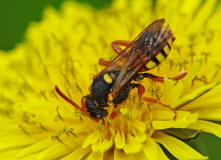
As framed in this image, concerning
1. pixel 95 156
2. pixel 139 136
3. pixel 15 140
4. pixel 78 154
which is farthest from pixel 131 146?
pixel 15 140

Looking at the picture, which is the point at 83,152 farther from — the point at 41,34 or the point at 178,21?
the point at 41,34

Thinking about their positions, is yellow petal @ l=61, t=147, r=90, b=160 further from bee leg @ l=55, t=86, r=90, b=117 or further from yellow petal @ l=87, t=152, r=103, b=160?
bee leg @ l=55, t=86, r=90, b=117

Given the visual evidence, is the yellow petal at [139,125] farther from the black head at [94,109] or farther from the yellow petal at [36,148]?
the yellow petal at [36,148]

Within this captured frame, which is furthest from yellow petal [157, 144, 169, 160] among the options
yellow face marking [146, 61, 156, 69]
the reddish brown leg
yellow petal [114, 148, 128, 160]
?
yellow face marking [146, 61, 156, 69]

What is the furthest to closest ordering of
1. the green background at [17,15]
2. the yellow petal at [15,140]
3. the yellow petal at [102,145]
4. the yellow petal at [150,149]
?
1. the green background at [17,15]
2. the yellow petal at [15,140]
3. the yellow petal at [102,145]
4. the yellow petal at [150,149]

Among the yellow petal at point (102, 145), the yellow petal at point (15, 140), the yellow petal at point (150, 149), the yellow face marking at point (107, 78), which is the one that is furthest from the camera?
the yellow petal at point (15, 140)

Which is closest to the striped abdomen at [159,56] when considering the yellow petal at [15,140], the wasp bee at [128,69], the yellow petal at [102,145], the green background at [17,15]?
the wasp bee at [128,69]

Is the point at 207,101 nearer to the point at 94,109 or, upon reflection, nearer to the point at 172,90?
the point at 172,90
